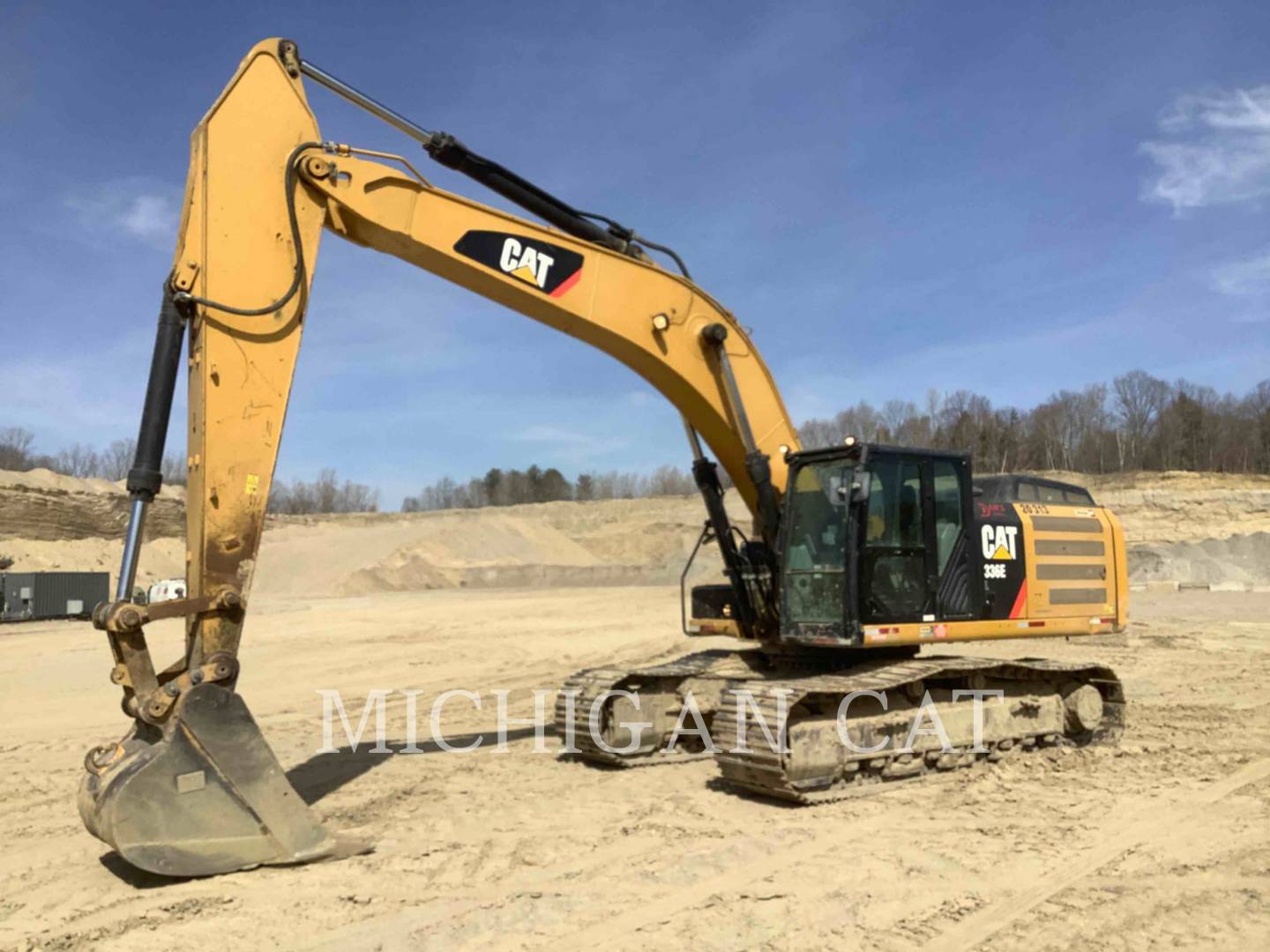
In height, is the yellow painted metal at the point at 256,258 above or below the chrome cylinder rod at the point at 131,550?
above

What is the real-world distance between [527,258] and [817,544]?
9.65 feet

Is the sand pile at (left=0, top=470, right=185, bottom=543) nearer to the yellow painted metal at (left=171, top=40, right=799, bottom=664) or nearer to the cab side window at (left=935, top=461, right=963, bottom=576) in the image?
the yellow painted metal at (left=171, top=40, right=799, bottom=664)

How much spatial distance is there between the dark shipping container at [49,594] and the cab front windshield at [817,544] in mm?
22637

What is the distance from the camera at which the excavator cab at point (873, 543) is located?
748 centimetres

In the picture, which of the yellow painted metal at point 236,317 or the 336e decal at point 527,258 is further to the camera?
the 336e decal at point 527,258

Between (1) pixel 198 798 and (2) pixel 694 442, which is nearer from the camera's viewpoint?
(1) pixel 198 798

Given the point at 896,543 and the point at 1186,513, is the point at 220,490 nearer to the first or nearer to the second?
the point at 896,543

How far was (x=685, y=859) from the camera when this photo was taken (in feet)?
19.0

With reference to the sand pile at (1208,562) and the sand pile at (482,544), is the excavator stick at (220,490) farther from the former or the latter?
the sand pile at (1208,562)

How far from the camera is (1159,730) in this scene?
31.6 feet

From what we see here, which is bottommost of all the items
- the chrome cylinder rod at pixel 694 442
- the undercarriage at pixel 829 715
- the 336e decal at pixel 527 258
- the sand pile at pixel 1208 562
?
the undercarriage at pixel 829 715

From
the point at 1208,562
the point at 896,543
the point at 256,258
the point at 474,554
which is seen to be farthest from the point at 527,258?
the point at 474,554

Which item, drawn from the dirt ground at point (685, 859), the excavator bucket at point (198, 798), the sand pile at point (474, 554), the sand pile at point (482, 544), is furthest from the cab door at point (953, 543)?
the sand pile at point (474, 554)

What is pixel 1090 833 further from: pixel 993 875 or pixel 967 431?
pixel 967 431
